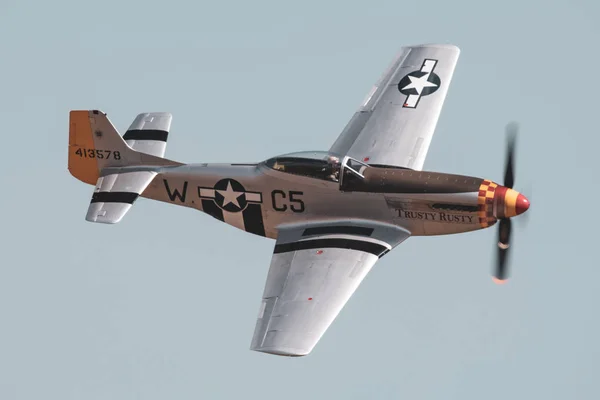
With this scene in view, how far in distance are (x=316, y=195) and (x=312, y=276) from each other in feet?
6.90

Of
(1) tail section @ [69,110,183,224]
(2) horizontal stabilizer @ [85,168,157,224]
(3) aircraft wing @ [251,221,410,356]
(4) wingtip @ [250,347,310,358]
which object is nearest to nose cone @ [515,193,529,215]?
(3) aircraft wing @ [251,221,410,356]

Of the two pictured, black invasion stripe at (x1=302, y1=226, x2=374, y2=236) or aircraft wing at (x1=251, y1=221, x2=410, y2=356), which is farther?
black invasion stripe at (x1=302, y1=226, x2=374, y2=236)

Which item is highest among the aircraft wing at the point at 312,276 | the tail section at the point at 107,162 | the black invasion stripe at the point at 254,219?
the tail section at the point at 107,162

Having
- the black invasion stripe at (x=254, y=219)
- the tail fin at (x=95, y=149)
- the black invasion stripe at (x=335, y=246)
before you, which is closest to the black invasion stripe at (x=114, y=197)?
the tail fin at (x=95, y=149)

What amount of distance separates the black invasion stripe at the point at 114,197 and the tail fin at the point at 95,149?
1.01m

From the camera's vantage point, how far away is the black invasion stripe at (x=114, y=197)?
103 feet

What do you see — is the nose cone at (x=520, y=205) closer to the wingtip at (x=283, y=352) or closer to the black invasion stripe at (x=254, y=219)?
the black invasion stripe at (x=254, y=219)

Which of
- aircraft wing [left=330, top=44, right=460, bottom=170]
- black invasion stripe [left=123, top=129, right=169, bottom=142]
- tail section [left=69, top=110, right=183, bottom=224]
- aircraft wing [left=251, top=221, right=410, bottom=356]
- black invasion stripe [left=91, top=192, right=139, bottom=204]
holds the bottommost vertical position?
aircraft wing [left=251, top=221, right=410, bottom=356]

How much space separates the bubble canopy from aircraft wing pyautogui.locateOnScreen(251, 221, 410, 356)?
98 cm

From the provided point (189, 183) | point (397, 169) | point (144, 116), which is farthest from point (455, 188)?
point (144, 116)

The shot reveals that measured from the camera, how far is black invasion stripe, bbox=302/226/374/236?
30.1 meters

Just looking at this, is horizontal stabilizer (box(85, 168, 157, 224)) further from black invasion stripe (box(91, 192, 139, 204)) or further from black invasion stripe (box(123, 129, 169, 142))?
black invasion stripe (box(123, 129, 169, 142))

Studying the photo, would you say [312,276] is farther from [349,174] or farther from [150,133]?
[150,133]

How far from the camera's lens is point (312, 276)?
2906cm
